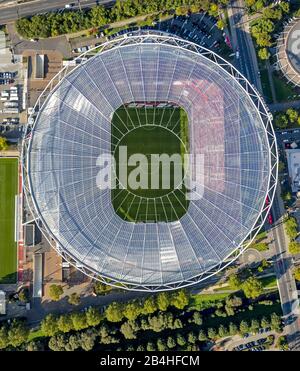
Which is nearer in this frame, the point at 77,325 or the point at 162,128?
the point at 77,325

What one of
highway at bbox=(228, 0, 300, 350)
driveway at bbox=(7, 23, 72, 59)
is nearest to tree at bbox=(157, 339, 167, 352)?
highway at bbox=(228, 0, 300, 350)

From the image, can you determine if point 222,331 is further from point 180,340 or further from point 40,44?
point 40,44

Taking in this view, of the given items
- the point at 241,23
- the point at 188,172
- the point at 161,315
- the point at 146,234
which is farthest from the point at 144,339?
the point at 241,23

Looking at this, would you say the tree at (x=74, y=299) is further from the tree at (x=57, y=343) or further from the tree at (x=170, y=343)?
the tree at (x=170, y=343)

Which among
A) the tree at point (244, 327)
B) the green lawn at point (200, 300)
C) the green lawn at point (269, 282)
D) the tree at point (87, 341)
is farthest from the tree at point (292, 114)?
the tree at point (87, 341)

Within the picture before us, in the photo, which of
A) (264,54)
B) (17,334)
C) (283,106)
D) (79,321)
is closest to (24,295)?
(17,334)

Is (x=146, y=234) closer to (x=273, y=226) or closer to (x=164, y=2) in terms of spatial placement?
(x=273, y=226)
